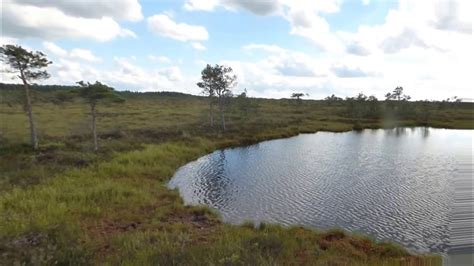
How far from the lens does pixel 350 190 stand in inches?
1027

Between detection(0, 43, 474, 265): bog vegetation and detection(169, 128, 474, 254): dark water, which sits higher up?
detection(0, 43, 474, 265): bog vegetation

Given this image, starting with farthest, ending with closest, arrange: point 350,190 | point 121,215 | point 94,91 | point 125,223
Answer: point 94,91 → point 350,190 → point 121,215 → point 125,223

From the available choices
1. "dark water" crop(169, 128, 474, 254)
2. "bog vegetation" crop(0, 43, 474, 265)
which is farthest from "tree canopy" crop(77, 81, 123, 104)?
"dark water" crop(169, 128, 474, 254)

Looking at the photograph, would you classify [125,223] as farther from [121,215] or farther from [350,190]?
[350,190]

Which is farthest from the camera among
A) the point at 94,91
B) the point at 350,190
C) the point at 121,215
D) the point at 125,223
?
the point at 94,91

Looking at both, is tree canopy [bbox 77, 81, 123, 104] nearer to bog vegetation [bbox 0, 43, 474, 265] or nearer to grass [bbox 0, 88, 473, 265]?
bog vegetation [bbox 0, 43, 474, 265]

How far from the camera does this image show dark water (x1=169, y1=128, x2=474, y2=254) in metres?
18.2

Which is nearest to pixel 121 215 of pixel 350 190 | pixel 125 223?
pixel 125 223

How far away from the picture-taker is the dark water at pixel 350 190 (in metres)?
18.2

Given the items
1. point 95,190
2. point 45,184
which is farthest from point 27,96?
point 95,190

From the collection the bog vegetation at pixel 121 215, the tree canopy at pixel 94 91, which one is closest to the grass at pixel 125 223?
the bog vegetation at pixel 121 215

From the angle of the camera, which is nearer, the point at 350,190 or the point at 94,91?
the point at 350,190

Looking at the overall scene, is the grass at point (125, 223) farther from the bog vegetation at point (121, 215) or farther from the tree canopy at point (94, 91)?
the tree canopy at point (94, 91)

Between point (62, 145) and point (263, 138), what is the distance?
31.3 m
